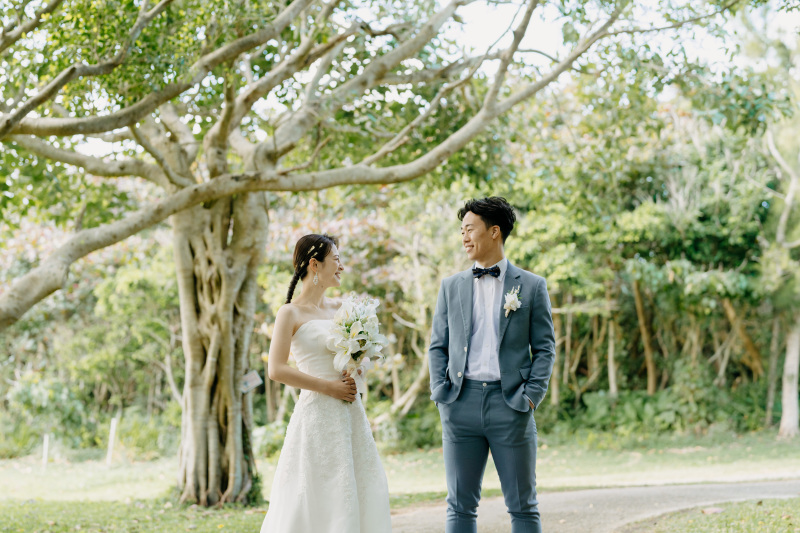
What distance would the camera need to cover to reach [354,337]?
156 inches

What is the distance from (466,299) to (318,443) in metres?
1.09

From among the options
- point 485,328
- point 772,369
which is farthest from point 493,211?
point 772,369

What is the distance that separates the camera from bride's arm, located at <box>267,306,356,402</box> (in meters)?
3.89

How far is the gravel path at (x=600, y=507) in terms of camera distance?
612 centimetres

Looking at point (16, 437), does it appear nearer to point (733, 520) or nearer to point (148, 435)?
point (148, 435)

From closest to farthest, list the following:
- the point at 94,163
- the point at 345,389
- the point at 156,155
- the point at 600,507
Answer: the point at 345,389 → the point at 156,155 → the point at 600,507 → the point at 94,163

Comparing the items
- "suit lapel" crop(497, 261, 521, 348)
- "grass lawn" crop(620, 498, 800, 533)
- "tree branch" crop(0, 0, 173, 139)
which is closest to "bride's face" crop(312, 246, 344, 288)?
"suit lapel" crop(497, 261, 521, 348)

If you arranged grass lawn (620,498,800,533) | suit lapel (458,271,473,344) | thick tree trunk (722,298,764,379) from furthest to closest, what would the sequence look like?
1. thick tree trunk (722,298,764,379)
2. grass lawn (620,498,800,533)
3. suit lapel (458,271,473,344)

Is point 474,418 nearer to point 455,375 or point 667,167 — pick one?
point 455,375

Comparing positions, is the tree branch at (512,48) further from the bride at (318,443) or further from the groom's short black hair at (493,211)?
the bride at (318,443)

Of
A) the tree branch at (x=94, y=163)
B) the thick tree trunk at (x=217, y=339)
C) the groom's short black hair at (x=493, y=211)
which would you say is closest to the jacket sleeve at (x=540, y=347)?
the groom's short black hair at (x=493, y=211)

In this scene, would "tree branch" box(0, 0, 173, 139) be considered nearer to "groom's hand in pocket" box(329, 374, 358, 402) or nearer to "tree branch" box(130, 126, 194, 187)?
"tree branch" box(130, 126, 194, 187)

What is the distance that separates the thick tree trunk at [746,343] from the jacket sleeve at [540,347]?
11.6m

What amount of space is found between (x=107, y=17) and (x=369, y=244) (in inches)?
369
